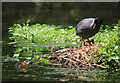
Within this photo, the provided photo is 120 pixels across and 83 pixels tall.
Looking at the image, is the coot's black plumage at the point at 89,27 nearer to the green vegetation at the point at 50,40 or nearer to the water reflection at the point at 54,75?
the green vegetation at the point at 50,40

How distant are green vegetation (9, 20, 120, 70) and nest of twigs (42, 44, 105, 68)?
93mm

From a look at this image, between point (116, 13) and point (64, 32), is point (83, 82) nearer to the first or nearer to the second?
point (64, 32)

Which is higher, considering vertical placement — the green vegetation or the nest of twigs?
the green vegetation

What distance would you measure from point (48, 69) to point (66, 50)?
2.08 feet

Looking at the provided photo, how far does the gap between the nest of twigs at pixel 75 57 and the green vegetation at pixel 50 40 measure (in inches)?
3.7

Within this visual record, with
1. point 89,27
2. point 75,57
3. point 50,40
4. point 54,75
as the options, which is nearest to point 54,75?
point 54,75

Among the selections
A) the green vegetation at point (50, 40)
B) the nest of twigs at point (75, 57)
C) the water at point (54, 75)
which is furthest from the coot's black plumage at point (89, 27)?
the water at point (54, 75)

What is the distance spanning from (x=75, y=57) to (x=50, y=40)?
1.12 m

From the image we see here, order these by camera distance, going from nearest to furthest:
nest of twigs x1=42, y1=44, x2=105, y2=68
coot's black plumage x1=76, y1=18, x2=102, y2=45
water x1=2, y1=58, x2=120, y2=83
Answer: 1. water x1=2, y1=58, x2=120, y2=83
2. nest of twigs x1=42, y1=44, x2=105, y2=68
3. coot's black plumage x1=76, y1=18, x2=102, y2=45

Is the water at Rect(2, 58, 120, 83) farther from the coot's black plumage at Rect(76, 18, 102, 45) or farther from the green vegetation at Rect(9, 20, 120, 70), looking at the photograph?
the coot's black plumage at Rect(76, 18, 102, 45)

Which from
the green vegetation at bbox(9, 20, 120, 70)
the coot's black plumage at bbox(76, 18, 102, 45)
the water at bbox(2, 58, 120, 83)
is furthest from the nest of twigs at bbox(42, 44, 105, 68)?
the coot's black plumage at bbox(76, 18, 102, 45)

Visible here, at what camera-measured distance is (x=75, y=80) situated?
2.29 metres

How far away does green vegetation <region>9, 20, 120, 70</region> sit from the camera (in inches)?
122

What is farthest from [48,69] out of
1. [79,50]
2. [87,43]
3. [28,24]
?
[28,24]
